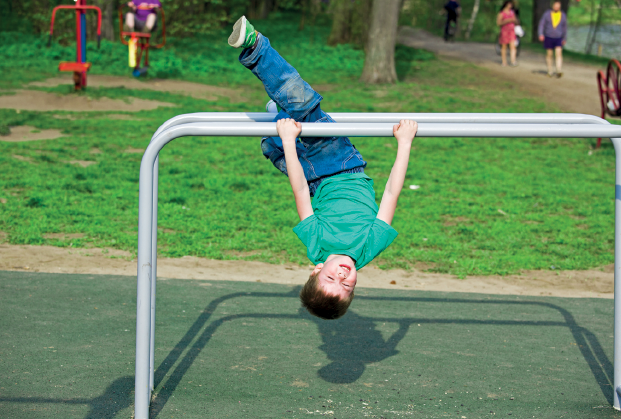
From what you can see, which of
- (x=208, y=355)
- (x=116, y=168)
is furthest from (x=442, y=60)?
(x=208, y=355)

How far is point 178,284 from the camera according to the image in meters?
4.59

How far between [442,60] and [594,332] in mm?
15360

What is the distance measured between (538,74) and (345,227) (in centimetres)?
1447

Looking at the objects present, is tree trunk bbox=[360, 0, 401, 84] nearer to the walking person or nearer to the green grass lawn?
the green grass lawn

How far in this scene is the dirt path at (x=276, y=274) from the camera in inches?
189

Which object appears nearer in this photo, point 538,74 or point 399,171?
point 399,171

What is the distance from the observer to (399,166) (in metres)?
2.71

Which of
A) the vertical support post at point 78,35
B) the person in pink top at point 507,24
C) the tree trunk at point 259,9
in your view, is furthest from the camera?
the tree trunk at point 259,9

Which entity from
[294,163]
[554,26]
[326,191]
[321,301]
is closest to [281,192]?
[326,191]

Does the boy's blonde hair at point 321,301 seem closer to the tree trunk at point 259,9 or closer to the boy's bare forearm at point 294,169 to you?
the boy's bare forearm at point 294,169

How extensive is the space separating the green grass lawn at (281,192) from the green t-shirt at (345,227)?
240 centimetres

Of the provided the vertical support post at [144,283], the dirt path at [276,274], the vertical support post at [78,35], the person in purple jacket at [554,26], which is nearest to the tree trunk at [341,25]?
the person in purple jacket at [554,26]

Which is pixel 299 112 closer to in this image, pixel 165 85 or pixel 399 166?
pixel 399 166

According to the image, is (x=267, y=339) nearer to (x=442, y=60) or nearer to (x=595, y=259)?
(x=595, y=259)
